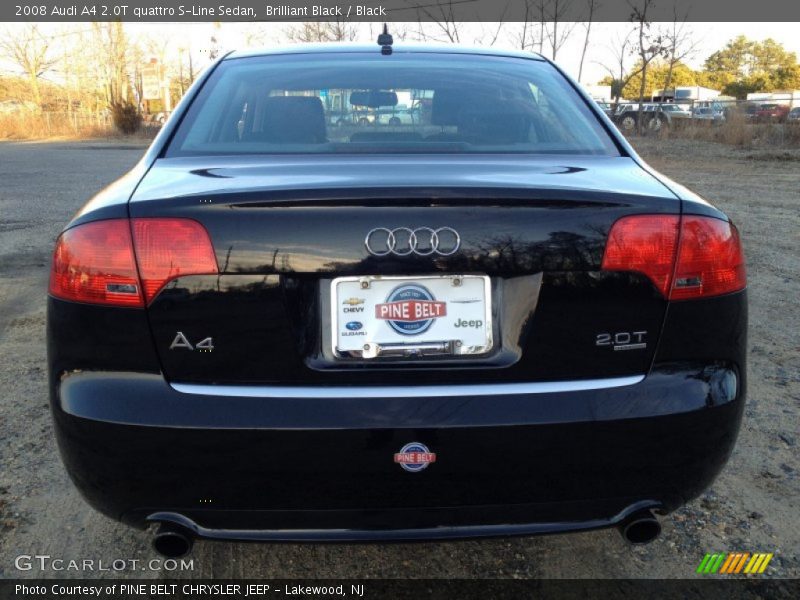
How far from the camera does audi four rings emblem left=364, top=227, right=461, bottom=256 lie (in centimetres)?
158

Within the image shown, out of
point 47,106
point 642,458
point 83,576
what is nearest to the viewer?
point 642,458

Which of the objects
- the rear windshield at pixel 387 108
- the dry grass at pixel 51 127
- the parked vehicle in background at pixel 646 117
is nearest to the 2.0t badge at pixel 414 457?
the rear windshield at pixel 387 108

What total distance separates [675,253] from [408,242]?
645mm

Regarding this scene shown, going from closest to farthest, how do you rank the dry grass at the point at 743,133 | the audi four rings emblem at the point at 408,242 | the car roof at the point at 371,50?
the audi four rings emblem at the point at 408,242 → the car roof at the point at 371,50 → the dry grass at the point at 743,133

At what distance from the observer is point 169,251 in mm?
1605

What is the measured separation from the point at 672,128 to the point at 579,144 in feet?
83.4

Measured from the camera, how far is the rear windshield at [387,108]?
222cm

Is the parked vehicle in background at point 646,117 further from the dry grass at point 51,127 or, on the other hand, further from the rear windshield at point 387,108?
the rear windshield at point 387,108

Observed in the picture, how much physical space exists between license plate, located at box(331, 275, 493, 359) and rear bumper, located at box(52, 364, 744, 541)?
0.11m

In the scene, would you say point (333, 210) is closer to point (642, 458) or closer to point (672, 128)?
point (642, 458)

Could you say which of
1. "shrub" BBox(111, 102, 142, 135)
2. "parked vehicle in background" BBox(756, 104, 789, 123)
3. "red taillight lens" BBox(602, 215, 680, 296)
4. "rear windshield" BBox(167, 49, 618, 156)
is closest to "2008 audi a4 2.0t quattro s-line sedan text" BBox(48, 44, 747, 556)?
"red taillight lens" BBox(602, 215, 680, 296)

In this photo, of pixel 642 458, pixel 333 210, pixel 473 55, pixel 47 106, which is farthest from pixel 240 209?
pixel 47 106

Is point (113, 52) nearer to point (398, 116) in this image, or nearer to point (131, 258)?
point (398, 116)

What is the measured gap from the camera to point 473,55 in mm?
2863
